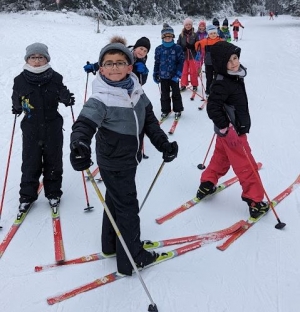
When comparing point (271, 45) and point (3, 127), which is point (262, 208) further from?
point (271, 45)

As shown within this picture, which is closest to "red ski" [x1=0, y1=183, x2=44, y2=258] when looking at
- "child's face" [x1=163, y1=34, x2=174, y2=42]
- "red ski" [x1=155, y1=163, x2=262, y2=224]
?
"red ski" [x1=155, y1=163, x2=262, y2=224]

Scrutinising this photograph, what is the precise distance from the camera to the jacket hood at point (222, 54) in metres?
3.54

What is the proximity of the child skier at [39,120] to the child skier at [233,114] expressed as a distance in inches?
66.1

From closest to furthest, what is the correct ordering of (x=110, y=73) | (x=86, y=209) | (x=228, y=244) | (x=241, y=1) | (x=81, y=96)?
(x=110, y=73), (x=228, y=244), (x=86, y=209), (x=81, y=96), (x=241, y=1)

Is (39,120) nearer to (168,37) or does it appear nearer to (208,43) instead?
(168,37)

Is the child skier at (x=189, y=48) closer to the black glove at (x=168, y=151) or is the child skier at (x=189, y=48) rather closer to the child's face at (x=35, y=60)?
the child's face at (x=35, y=60)

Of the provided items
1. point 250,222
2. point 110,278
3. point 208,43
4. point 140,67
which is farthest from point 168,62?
point 110,278

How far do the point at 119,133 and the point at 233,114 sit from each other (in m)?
1.53

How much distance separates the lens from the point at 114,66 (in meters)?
2.75

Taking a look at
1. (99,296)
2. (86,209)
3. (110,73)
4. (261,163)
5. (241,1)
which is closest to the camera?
(110,73)

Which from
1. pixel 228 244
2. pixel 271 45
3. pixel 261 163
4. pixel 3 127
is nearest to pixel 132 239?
pixel 228 244

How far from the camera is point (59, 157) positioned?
4270mm

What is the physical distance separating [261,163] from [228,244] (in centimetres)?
214

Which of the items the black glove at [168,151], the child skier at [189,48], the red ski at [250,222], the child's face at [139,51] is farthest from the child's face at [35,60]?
the child skier at [189,48]
